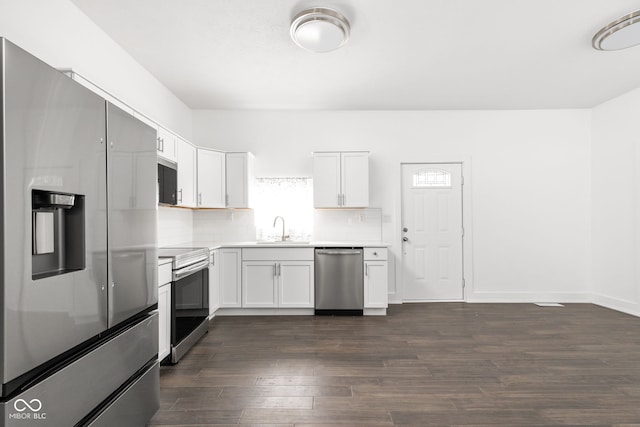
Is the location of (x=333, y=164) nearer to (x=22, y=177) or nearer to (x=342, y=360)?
(x=342, y=360)

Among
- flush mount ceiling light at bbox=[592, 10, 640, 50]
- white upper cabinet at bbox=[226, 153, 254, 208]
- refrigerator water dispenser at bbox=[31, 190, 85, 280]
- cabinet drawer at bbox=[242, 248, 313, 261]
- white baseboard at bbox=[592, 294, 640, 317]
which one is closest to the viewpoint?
refrigerator water dispenser at bbox=[31, 190, 85, 280]

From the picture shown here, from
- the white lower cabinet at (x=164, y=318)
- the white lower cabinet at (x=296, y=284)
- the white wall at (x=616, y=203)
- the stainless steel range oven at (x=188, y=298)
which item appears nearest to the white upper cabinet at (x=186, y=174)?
the stainless steel range oven at (x=188, y=298)

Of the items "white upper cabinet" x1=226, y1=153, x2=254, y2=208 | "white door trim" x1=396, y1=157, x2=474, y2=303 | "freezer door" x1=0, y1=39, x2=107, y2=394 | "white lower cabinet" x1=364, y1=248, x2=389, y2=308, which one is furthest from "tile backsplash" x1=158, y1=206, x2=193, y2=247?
"white door trim" x1=396, y1=157, x2=474, y2=303

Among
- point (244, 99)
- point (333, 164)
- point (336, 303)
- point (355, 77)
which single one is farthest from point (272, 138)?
point (336, 303)

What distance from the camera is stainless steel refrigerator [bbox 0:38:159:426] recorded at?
103 centimetres

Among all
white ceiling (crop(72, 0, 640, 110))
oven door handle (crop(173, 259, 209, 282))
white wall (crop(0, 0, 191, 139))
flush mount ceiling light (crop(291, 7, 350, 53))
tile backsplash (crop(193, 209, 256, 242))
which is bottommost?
oven door handle (crop(173, 259, 209, 282))

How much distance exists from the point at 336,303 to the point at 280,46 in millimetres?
3020

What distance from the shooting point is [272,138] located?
5035 millimetres

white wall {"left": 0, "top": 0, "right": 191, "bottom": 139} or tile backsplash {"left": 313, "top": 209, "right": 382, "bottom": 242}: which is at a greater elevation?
white wall {"left": 0, "top": 0, "right": 191, "bottom": 139}

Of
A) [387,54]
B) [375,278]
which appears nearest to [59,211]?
[387,54]

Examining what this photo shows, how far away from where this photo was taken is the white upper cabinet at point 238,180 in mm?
4652

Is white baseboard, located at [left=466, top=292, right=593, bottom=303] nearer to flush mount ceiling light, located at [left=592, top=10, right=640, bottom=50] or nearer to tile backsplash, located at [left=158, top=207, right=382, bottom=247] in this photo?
tile backsplash, located at [left=158, top=207, right=382, bottom=247]

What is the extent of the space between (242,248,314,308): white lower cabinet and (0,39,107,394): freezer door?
285 centimetres

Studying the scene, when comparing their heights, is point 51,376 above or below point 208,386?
above
